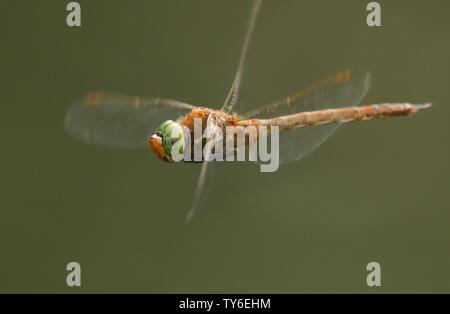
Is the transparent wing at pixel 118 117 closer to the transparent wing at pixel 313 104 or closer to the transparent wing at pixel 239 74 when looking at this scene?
the transparent wing at pixel 239 74

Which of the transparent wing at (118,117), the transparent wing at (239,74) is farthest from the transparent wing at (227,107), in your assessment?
the transparent wing at (118,117)

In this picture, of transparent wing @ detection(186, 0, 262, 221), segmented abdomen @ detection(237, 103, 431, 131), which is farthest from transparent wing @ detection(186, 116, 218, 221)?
segmented abdomen @ detection(237, 103, 431, 131)

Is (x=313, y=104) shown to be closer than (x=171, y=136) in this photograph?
No

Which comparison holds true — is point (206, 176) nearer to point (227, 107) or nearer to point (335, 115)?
point (227, 107)

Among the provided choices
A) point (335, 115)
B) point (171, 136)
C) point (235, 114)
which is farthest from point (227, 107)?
point (335, 115)

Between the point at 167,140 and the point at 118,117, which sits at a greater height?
the point at 118,117

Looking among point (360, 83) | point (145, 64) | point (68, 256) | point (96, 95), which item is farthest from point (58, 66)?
point (360, 83)

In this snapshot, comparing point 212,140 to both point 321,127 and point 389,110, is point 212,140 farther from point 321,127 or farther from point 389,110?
point 389,110
